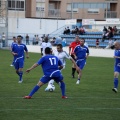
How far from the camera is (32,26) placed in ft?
222

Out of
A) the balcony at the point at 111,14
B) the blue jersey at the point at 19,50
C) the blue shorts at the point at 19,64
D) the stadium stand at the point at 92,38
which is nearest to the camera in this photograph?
the blue shorts at the point at 19,64

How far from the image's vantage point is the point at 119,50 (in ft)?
61.0

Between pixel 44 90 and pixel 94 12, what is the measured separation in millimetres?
53636

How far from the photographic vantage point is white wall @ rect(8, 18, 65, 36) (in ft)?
219

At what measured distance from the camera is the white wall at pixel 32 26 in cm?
6688

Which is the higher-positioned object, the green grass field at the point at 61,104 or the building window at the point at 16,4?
the building window at the point at 16,4

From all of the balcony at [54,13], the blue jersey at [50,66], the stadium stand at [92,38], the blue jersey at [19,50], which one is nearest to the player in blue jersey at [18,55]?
the blue jersey at [19,50]

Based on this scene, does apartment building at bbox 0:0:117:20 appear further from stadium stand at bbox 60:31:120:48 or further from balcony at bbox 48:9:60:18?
stadium stand at bbox 60:31:120:48

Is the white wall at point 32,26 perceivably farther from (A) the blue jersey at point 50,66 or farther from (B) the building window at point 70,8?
(A) the blue jersey at point 50,66

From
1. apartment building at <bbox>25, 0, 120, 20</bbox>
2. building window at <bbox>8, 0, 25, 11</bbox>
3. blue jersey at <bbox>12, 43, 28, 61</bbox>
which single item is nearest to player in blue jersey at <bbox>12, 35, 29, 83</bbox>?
blue jersey at <bbox>12, 43, 28, 61</bbox>

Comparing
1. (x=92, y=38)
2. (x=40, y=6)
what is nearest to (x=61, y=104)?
(x=92, y=38)

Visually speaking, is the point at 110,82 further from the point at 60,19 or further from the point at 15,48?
the point at 60,19

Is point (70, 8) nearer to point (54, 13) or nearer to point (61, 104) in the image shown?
point (54, 13)

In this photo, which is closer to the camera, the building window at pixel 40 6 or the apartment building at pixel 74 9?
the apartment building at pixel 74 9
